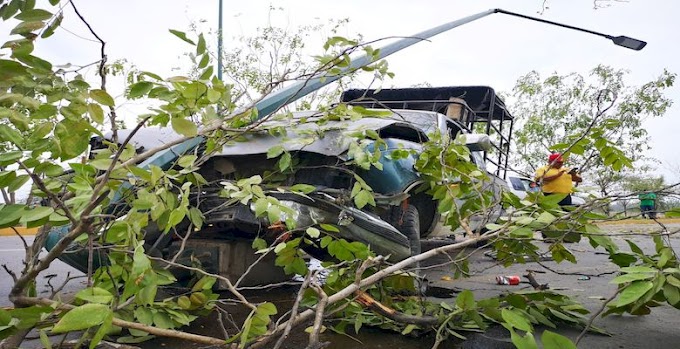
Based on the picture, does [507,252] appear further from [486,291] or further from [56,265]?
[56,265]

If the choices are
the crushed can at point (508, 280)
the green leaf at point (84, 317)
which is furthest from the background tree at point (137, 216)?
the crushed can at point (508, 280)

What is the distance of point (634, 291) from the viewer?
6.46 feet

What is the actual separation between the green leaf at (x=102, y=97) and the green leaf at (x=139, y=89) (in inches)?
4.9

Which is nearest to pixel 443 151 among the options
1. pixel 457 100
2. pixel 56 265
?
pixel 457 100

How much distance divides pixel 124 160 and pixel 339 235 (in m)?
1.40

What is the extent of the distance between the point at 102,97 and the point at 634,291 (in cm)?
199

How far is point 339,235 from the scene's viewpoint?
2.94 m

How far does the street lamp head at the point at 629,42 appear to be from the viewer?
16.9ft

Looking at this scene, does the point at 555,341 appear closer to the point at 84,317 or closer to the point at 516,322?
the point at 516,322

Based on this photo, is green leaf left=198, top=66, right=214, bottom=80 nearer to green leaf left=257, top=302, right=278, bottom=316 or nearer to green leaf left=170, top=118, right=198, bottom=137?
green leaf left=170, top=118, right=198, bottom=137

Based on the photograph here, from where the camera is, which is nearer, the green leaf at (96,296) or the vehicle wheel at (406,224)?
the green leaf at (96,296)

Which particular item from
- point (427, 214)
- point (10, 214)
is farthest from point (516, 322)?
point (427, 214)

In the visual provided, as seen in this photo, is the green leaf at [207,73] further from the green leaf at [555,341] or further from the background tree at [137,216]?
the green leaf at [555,341]

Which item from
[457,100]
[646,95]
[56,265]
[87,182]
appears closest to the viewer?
[87,182]
